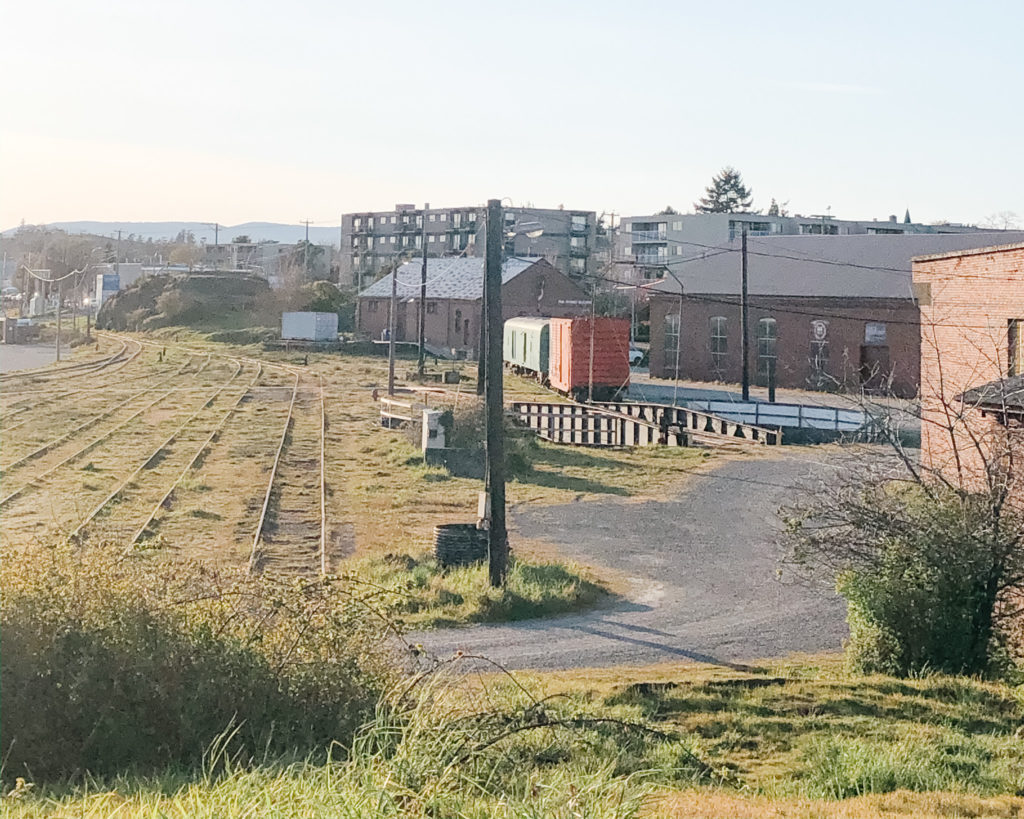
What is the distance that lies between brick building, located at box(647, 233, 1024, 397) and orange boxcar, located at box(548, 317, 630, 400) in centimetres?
234

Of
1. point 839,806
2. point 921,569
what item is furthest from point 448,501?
point 839,806

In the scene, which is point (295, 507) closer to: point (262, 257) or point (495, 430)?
point (495, 430)

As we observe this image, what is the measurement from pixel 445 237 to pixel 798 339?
7051 cm

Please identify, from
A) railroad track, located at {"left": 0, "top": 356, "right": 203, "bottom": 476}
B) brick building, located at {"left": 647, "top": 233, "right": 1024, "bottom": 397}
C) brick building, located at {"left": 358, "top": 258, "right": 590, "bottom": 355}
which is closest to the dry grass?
railroad track, located at {"left": 0, "top": 356, "right": 203, "bottom": 476}

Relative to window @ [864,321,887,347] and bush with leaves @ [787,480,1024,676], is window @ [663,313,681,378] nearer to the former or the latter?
window @ [864,321,887,347]

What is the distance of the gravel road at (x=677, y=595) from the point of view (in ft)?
49.8

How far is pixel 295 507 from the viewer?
23984mm

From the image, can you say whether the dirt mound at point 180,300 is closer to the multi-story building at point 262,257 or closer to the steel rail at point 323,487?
the multi-story building at point 262,257

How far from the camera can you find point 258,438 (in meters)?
33.8

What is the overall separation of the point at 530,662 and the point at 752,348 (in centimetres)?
4004

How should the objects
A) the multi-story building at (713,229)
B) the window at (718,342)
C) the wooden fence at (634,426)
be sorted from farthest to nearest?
the multi-story building at (713,229) → the window at (718,342) → the wooden fence at (634,426)

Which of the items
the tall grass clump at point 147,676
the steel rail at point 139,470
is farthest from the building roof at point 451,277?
the tall grass clump at point 147,676

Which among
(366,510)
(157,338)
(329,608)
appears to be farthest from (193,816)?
(157,338)

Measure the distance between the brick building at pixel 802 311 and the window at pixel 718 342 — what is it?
4 centimetres
